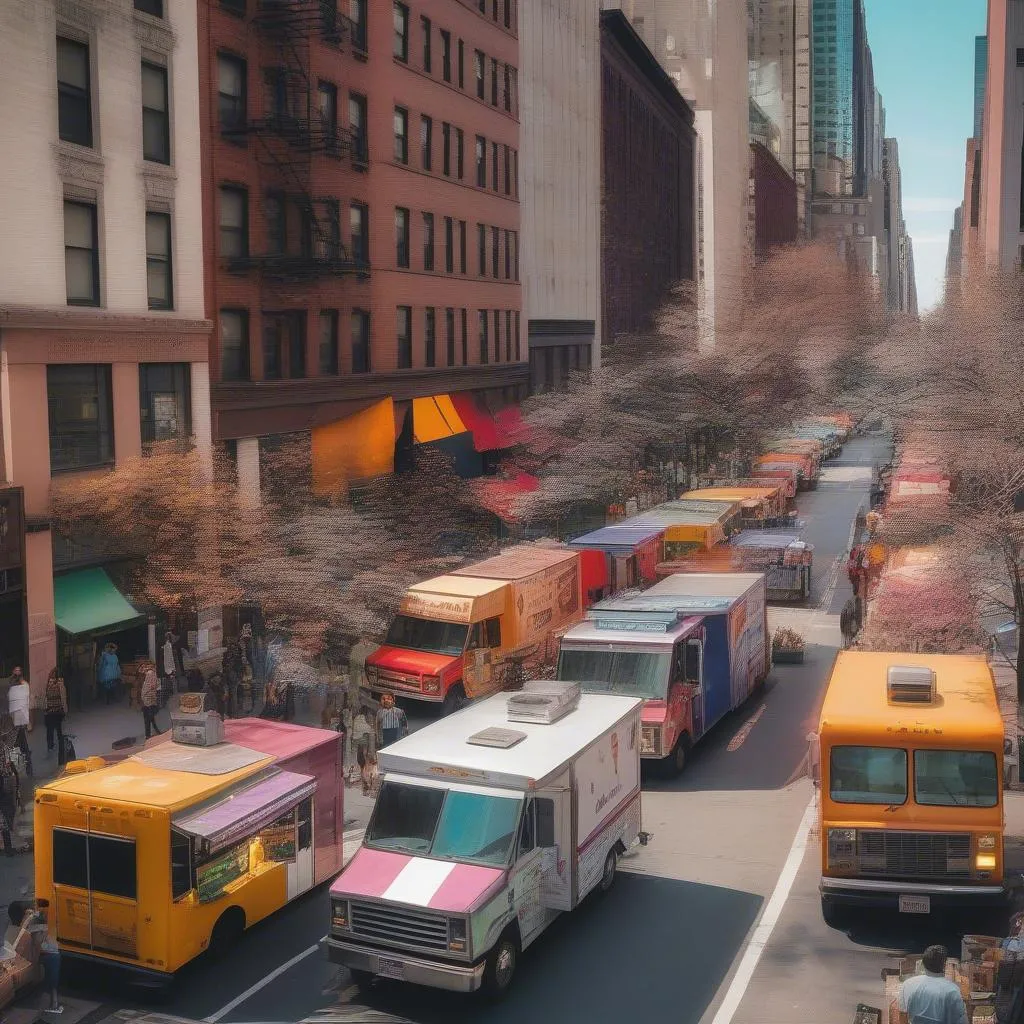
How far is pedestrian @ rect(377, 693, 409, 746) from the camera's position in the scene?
22.1 metres

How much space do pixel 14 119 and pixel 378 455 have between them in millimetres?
17612

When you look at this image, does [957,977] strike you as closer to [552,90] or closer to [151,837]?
[151,837]

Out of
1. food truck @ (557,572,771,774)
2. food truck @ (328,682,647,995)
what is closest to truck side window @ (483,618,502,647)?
food truck @ (557,572,771,774)

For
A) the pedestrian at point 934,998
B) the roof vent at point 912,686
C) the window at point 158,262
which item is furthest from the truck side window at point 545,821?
the window at point 158,262

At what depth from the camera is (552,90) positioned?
2494 inches

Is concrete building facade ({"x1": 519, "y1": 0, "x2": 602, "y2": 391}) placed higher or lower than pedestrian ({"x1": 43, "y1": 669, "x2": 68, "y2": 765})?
higher

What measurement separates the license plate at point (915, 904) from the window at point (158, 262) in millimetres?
22136

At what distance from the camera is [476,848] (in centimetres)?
1380

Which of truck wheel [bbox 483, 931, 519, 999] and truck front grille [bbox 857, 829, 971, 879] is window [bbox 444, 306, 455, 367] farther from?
truck wheel [bbox 483, 931, 519, 999]

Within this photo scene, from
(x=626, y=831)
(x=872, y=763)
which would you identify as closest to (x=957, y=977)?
(x=872, y=763)

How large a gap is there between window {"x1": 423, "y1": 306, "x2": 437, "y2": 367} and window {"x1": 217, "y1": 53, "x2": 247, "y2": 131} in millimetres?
13805

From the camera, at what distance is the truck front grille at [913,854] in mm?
14648

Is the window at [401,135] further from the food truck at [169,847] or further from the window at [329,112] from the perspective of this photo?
the food truck at [169,847]

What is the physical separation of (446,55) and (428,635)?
29465 millimetres
